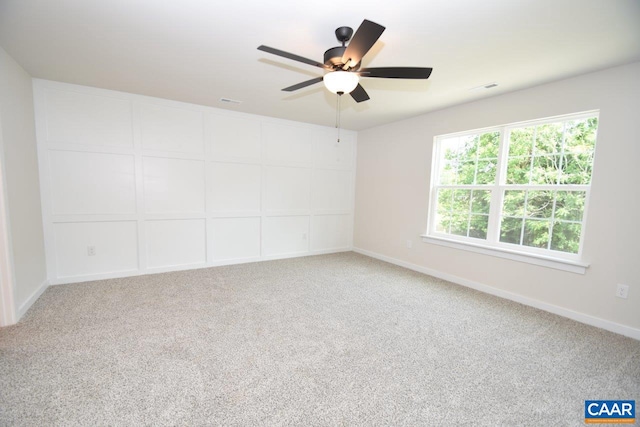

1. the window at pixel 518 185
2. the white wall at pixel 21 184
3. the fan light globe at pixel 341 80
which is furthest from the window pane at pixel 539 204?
the white wall at pixel 21 184

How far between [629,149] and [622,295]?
133cm

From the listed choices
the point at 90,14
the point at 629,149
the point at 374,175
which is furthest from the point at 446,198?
the point at 90,14

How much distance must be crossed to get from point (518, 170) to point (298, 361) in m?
3.26

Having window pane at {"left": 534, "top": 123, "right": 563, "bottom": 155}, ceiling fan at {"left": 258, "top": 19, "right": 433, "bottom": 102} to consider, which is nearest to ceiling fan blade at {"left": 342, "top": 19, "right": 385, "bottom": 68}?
ceiling fan at {"left": 258, "top": 19, "right": 433, "bottom": 102}

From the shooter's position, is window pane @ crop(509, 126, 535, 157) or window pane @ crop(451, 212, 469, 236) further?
window pane @ crop(451, 212, 469, 236)

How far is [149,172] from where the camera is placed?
3656mm

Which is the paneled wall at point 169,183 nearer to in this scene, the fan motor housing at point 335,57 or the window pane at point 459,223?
the window pane at point 459,223

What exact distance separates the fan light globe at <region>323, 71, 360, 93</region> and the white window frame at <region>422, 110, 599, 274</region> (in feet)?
7.94

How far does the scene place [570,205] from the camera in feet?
9.09

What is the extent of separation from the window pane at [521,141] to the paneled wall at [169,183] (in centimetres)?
283

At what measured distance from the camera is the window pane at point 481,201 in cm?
345

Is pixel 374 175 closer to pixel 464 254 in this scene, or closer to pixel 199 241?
pixel 464 254

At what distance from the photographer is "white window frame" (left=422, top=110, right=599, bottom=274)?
268 centimetres

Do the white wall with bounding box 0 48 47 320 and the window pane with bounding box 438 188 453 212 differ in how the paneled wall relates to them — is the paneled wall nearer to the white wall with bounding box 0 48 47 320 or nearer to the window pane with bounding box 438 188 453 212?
the white wall with bounding box 0 48 47 320
